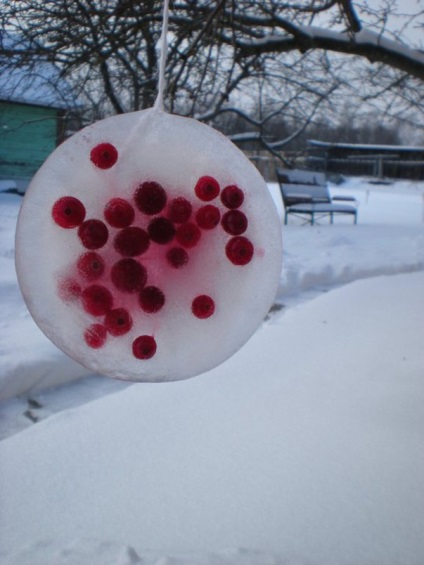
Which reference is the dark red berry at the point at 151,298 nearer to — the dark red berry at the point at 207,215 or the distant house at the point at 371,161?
the dark red berry at the point at 207,215

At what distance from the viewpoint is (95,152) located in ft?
2.21

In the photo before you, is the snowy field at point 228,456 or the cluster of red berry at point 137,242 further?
the snowy field at point 228,456

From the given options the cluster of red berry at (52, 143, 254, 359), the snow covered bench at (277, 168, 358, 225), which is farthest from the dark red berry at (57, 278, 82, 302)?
the snow covered bench at (277, 168, 358, 225)

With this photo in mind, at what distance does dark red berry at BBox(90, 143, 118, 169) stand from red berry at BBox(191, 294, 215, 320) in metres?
0.23

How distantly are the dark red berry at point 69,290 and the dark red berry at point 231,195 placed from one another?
241 millimetres

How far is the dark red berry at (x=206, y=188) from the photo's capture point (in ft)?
2.32

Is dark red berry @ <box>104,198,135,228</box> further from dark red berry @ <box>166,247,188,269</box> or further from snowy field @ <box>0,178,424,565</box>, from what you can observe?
snowy field @ <box>0,178,424,565</box>

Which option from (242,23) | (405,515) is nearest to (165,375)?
(405,515)

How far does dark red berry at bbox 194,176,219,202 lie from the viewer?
2.32 feet

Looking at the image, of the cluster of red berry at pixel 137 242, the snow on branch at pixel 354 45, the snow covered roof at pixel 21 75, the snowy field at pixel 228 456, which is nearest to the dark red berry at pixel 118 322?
the cluster of red berry at pixel 137 242

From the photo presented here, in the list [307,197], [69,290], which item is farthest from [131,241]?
[307,197]

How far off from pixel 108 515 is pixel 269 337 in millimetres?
1700

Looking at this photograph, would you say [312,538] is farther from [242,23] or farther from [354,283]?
[354,283]

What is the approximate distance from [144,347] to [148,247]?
0.14 metres
